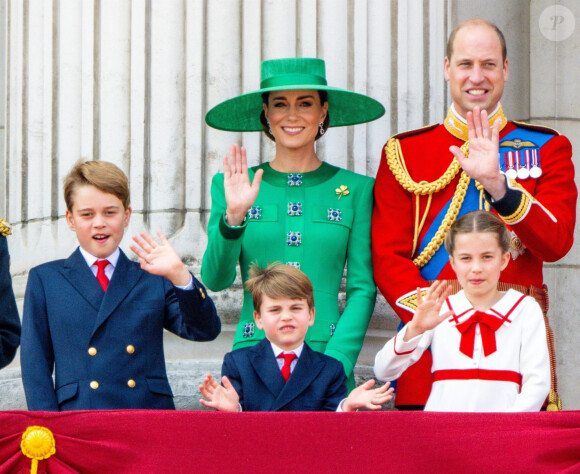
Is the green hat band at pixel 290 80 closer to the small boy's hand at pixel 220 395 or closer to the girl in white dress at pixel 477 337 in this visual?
the girl in white dress at pixel 477 337

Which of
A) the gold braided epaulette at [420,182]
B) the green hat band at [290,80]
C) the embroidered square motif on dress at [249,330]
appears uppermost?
the green hat band at [290,80]

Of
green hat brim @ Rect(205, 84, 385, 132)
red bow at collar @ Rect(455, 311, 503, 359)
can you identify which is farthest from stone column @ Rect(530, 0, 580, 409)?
red bow at collar @ Rect(455, 311, 503, 359)

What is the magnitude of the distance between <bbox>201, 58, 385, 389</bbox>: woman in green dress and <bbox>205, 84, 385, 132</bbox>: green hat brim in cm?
1

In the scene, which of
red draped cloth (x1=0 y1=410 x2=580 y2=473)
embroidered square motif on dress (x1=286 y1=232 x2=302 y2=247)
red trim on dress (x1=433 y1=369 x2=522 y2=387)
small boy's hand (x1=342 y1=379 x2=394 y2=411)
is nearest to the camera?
red draped cloth (x1=0 y1=410 x2=580 y2=473)

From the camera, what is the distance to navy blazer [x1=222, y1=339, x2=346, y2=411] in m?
3.84

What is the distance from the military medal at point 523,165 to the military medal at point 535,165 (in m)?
0.02

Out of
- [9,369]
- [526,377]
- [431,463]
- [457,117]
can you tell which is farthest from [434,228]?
[9,369]

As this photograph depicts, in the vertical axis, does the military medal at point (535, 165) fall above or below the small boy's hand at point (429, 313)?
above

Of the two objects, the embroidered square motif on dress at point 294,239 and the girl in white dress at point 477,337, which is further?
the embroidered square motif on dress at point 294,239

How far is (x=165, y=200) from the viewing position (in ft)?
16.8

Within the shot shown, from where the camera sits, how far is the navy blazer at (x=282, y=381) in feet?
12.6

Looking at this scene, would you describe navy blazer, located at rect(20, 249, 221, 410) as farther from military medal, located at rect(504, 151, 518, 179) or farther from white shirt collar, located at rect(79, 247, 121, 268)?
military medal, located at rect(504, 151, 518, 179)

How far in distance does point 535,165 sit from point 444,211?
34 cm

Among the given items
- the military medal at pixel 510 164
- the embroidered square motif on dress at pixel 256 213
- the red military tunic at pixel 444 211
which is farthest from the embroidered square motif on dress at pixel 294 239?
the military medal at pixel 510 164
